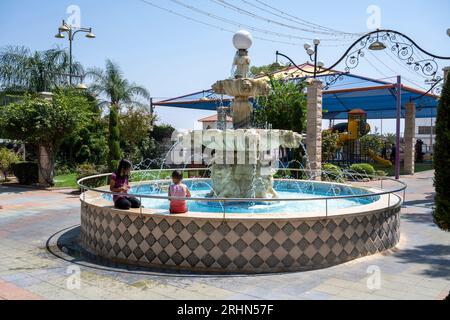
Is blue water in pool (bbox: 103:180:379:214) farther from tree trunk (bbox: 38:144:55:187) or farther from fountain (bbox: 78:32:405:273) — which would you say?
tree trunk (bbox: 38:144:55:187)

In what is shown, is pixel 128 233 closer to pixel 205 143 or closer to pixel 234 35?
pixel 205 143

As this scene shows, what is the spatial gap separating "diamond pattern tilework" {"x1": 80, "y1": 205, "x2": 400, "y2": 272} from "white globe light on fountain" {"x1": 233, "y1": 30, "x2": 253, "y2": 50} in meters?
5.11

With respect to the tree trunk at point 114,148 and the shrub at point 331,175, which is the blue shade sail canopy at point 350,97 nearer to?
the shrub at point 331,175

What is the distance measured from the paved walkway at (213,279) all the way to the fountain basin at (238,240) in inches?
10.5

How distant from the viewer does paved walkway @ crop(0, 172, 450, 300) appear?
5539 mm

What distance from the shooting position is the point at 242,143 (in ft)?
29.7

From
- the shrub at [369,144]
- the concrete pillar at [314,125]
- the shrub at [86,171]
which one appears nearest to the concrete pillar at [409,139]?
the shrub at [369,144]

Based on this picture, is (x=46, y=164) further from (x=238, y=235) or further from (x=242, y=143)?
(x=238, y=235)

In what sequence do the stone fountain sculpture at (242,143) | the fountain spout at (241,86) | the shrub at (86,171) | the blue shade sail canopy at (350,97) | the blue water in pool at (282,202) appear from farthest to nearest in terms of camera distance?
the blue shade sail canopy at (350,97), the shrub at (86,171), the fountain spout at (241,86), the blue water in pool at (282,202), the stone fountain sculpture at (242,143)

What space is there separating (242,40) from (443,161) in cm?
602

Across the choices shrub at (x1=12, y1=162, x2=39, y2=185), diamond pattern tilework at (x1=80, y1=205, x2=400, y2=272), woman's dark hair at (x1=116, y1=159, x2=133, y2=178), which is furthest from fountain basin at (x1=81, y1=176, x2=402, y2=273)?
shrub at (x1=12, y1=162, x2=39, y2=185)

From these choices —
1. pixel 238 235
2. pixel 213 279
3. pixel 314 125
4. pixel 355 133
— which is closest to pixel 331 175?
pixel 314 125

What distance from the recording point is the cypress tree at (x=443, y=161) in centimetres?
517

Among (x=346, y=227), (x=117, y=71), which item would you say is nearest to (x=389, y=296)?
(x=346, y=227)
